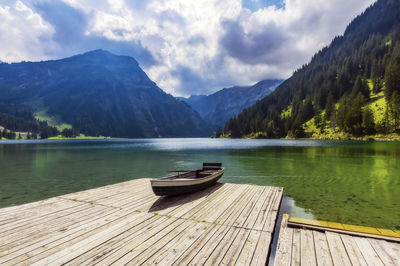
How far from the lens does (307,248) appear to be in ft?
22.6

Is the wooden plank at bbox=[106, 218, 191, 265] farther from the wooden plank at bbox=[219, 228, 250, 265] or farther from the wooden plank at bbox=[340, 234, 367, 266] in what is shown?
the wooden plank at bbox=[340, 234, 367, 266]

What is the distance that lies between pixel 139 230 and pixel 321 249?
677 cm

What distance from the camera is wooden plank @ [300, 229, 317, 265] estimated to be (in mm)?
6116

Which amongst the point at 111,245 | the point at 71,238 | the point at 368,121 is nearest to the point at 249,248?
the point at 111,245

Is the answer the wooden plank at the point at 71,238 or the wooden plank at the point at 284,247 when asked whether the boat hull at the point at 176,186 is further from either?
the wooden plank at the point at 284,247

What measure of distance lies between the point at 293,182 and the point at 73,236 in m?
22.5

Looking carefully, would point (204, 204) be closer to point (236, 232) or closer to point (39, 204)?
point (236, 232)

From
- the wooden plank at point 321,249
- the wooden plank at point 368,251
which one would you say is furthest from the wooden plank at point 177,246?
the wooden plank at point 368,251

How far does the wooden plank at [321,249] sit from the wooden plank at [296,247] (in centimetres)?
54

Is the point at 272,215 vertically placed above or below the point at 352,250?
below

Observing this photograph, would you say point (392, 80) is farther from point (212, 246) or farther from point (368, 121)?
point (212, 246)

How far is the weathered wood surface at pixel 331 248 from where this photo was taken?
6.13 metres

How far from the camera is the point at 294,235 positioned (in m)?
7.91

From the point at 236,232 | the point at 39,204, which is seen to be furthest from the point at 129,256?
the point at 39,204
